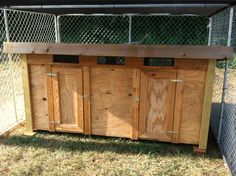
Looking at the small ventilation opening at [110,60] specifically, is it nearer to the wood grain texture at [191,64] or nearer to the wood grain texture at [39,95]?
the wood grain texture at [191,64]

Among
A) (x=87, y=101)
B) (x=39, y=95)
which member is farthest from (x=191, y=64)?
(x=39, y=95)

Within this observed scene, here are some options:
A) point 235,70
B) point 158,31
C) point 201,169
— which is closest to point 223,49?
point 201,169

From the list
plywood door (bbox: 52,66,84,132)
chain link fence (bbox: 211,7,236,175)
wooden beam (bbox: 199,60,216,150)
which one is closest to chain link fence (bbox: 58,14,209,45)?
chain link fence (bbox: 211,7,236,175)

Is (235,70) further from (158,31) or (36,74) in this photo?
(158,31)

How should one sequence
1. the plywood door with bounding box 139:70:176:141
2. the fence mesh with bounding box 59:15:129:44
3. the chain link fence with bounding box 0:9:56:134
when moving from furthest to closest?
the fence mesh with bounding box 59:15:129:44, the chain link fence with bounding box 0:9:56:134, the plywood door with bounding box 139:70:176:141

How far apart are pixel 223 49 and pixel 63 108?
227cm

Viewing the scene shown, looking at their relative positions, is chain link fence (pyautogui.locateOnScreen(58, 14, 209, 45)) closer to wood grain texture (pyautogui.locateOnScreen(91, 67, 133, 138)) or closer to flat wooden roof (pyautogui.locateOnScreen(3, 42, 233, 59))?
flat wooden roof (pyautogui.locateOnScreen(3, 42, 233, 59))

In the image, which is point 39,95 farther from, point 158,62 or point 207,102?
point 207,102

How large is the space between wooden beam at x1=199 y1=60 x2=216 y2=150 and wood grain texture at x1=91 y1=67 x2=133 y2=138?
0.95 m

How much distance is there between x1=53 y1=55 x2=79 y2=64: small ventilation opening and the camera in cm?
339

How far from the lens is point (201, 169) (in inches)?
114

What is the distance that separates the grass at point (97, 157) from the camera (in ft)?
9.39

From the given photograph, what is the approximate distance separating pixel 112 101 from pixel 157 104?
621mm

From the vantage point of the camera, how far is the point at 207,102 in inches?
123
